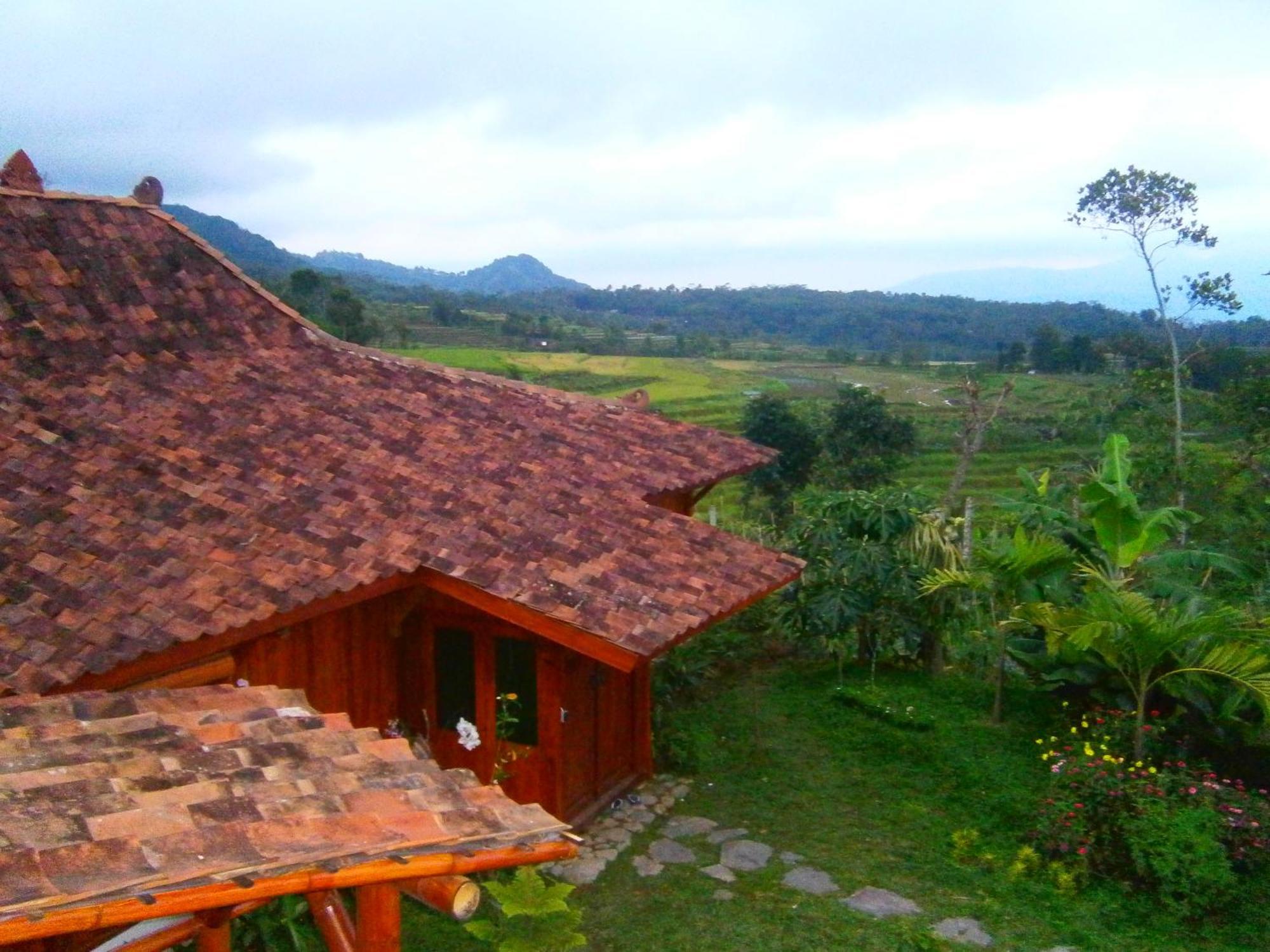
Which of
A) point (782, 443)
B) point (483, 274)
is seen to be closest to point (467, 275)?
point (483, 274)

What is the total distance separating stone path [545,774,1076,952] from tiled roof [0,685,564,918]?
3740 millimetres

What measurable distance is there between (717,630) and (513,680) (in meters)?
4.84

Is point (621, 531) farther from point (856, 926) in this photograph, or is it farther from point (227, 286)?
point (227, 286)

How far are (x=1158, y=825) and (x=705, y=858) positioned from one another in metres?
3.03

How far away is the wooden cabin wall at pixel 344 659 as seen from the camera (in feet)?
20.9

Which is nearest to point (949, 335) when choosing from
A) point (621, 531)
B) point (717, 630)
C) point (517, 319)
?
point (517, 319)

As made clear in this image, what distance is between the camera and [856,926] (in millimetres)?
6266

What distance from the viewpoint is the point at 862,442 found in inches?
781

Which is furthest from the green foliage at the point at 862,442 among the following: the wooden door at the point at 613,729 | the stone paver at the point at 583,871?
the stone paver at the point at 583,871

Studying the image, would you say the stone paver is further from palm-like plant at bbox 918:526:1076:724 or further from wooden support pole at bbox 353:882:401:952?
palm-like plant at bbox 918:526:1076:724

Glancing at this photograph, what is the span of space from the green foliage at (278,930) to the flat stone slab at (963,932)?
3.67m

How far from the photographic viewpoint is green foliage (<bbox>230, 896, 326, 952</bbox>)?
18.6 ft

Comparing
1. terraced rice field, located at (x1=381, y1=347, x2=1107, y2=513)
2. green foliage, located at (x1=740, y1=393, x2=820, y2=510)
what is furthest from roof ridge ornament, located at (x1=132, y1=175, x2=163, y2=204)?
terraced rice field, located at (x1=381, y1=347, x2=1107, y2=513)

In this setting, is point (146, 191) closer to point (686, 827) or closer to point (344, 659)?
point (344, 659)
